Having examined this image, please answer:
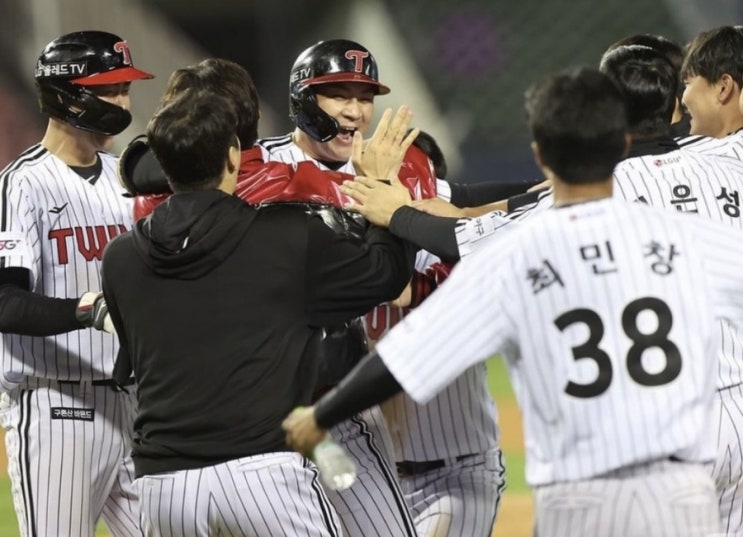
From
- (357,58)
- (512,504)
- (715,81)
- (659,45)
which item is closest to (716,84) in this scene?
Answer: (715,81)

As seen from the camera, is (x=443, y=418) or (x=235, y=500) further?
(x=443, y=418)

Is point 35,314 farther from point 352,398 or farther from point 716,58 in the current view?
point 716,58

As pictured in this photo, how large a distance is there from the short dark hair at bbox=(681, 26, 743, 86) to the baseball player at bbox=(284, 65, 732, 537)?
1834 mm

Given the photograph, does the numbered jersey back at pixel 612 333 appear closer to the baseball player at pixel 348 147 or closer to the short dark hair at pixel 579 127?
the short dark hair at pixel 579 127

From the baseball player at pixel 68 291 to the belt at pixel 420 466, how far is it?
40.2 inches

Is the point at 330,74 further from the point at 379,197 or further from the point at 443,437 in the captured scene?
the point at 443,437

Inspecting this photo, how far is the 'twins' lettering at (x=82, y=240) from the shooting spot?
4793mm

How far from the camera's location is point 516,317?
296 cm

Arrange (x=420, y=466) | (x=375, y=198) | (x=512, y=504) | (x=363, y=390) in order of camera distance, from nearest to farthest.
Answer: (x=363, y=390) < (x=375, y=198) < (x=420, y=466) < (x=512, y=504)

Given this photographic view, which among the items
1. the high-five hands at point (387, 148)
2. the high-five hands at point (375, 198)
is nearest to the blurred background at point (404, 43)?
the high-five hands at point (387, 148)

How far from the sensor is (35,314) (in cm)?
433

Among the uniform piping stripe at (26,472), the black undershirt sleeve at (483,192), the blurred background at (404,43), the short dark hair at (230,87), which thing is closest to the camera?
the short dark hair at (230,87)

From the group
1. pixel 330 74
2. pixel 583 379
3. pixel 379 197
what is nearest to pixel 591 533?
pixel 583 379

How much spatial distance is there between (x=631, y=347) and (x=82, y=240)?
256 cm
